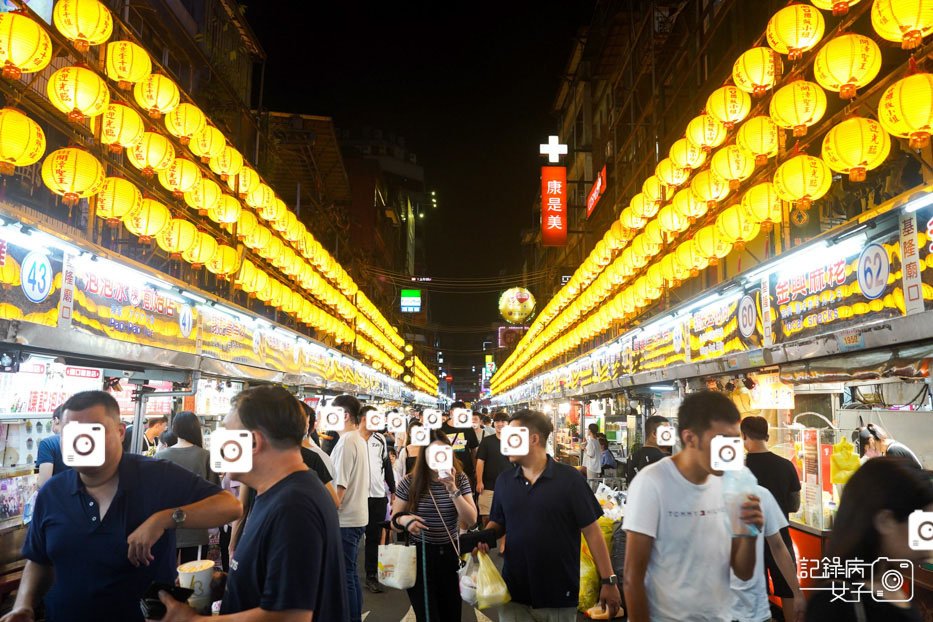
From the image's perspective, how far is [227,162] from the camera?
473 inches

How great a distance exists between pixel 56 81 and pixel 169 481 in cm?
640

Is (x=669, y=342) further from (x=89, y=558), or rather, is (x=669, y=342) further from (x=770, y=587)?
(x=89, y=558)

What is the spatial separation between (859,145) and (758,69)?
8.30 ft

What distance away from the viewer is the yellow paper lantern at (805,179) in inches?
287

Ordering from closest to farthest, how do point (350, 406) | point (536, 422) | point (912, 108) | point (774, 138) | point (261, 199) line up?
point (536, 422), point (912, 108), point (350, 406), point (774, 138), point (261, 199)

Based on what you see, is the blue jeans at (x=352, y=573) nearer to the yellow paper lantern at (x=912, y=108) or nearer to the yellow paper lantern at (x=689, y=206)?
the yellow paper lantern at (x=912, y=108)
